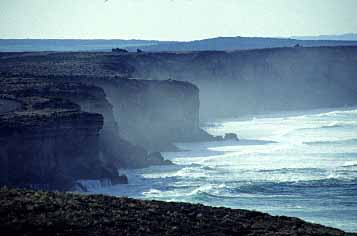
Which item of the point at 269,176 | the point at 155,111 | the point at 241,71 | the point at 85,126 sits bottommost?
the point at 269,176

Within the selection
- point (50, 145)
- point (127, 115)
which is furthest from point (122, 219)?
point (127, 115)

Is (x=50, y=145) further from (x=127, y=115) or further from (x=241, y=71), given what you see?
(x=241, y=71)

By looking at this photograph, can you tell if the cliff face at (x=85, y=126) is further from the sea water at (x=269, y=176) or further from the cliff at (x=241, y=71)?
the cliff at (x=241, y=71)

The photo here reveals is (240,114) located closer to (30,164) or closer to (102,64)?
(102,64)

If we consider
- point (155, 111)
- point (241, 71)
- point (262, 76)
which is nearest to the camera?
point (155, 111)

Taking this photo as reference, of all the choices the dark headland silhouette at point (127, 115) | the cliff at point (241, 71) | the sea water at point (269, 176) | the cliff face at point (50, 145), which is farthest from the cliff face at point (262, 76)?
the cliff face at point (50, 145)

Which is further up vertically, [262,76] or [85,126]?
[262,76]

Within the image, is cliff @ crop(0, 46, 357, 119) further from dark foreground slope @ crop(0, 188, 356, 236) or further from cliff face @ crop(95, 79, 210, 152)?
dark foreground slope @ crop(0, 188, 356, 236)

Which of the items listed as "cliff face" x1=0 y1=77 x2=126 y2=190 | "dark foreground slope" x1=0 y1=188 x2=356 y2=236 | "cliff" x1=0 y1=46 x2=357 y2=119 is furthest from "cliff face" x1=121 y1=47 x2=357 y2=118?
"dark foreground slope" x1=0 y1=188 x2=356 y2=236
